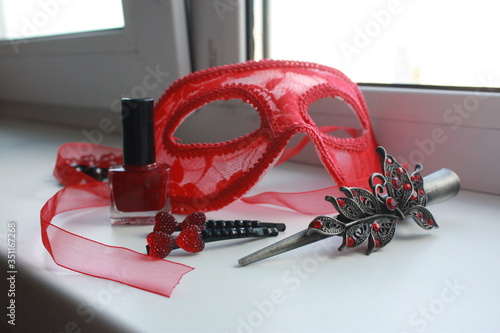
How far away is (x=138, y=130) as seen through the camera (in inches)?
17.0

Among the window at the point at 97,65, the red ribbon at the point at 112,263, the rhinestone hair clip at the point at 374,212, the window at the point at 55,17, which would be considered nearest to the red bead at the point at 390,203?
the rhinestone hair clip at the point at 374,212

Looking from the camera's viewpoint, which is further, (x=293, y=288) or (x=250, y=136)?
(x=250, y=136)

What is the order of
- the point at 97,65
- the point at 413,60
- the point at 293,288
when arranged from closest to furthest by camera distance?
the point at 293,288 → the point at 413,60 → the point at 97,65

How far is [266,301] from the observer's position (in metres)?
0.29

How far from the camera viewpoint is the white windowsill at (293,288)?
271 mm

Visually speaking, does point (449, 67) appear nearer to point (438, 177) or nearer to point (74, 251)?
point (438, 177)

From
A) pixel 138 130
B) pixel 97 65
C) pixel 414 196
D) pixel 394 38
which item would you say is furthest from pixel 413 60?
pixel 97 65

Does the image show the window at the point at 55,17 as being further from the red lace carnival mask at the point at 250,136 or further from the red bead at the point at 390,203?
the red bead at the point at 390,203

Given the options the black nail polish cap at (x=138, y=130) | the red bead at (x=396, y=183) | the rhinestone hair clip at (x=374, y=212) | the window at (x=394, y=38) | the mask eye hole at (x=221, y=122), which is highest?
the window at (x=394, y=38)

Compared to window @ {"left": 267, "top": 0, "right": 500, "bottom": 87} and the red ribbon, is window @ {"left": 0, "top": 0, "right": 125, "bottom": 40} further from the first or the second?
the red ribbon

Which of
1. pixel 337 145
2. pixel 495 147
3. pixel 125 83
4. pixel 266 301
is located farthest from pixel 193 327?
pixel 125 83

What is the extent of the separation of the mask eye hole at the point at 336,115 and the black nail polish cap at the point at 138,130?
0.29m

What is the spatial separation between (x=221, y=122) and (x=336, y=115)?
0.70 ft

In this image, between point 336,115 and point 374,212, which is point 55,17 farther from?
point 374,212
